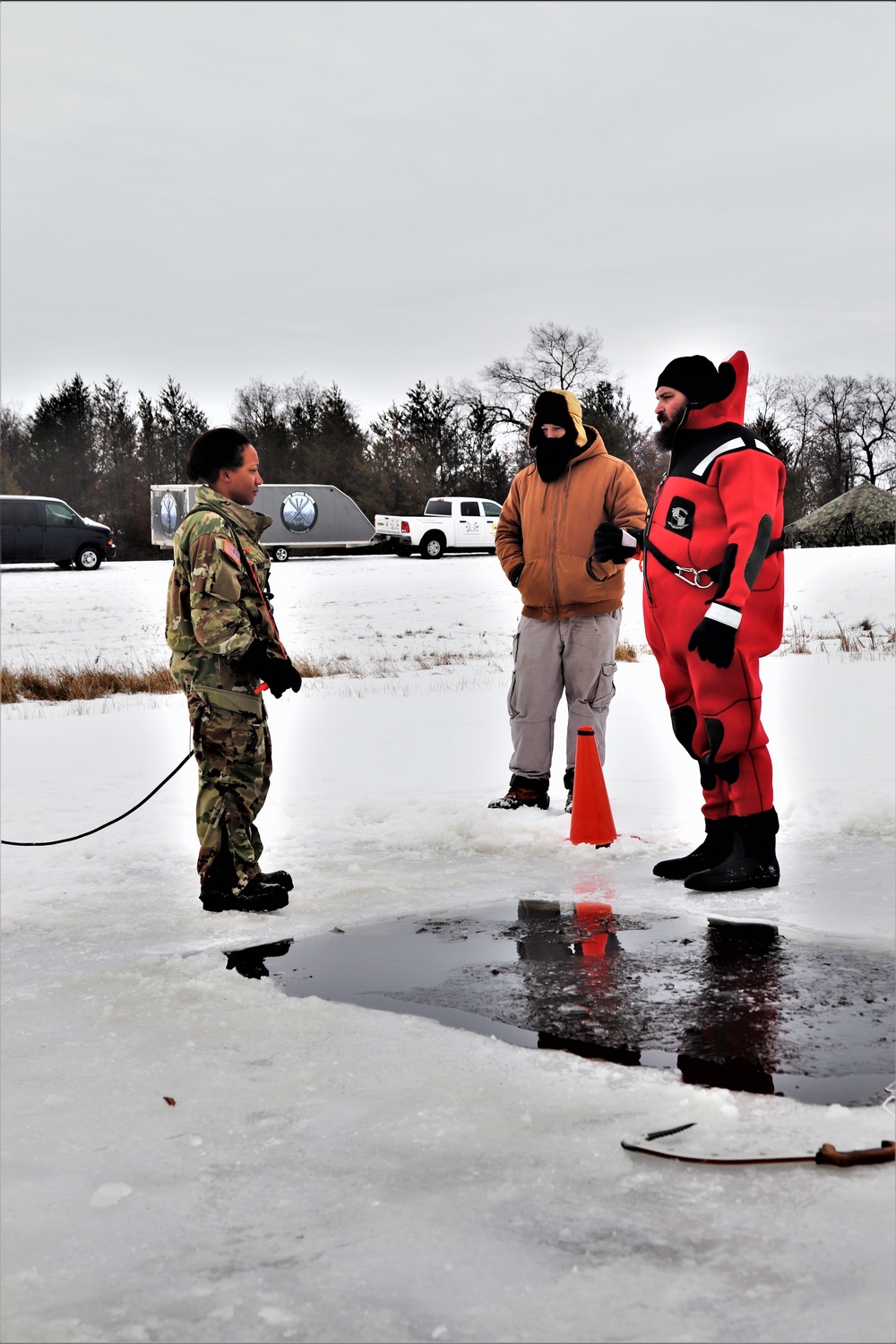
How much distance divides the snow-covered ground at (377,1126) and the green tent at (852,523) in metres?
25.4

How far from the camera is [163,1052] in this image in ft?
10.6

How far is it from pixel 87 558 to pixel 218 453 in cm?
2571

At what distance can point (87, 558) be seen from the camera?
28984mm

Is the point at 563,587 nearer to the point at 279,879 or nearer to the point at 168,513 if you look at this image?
the point at 279,879

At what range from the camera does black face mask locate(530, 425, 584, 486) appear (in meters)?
6.04

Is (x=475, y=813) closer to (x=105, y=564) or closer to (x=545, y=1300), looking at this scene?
(x=545, y=1300)

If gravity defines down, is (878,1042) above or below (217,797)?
below

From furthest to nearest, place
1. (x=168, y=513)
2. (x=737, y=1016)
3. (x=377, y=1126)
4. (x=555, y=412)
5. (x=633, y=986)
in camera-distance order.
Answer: (x=168, y=513) < (x=555, y=412) < (x=633, y=986) < (x=737, y=1016) < (x=377, y=1126)

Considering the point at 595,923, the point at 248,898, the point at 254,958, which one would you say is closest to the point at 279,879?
the point at 248,898

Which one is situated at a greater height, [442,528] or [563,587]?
[442,528]

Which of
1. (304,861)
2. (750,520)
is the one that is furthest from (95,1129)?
(750,520)

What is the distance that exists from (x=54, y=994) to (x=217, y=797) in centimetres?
107

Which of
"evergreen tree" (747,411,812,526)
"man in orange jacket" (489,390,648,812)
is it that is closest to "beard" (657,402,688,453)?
"man in orange jacket" (489,390,648,812)

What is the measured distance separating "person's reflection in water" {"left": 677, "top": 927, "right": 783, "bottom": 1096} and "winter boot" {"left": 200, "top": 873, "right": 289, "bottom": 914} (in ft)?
5.28
